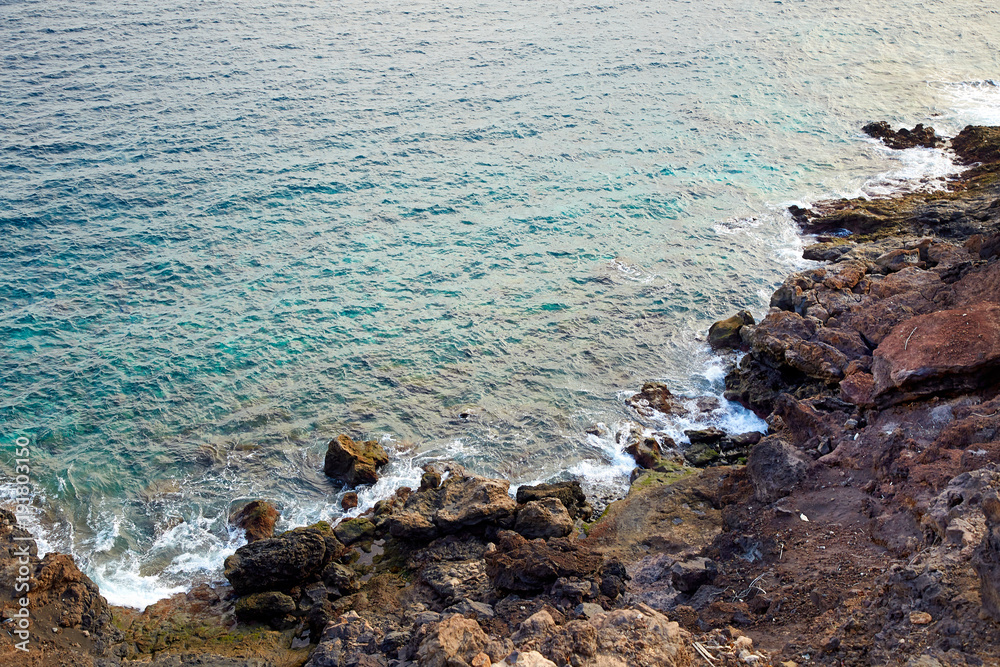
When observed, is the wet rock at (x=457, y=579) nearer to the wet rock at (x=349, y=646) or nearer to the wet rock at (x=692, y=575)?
the wet rock at (x=349, y=646)

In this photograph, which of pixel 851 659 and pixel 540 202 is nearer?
pixel 851 659

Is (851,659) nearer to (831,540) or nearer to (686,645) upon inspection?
(686,645)

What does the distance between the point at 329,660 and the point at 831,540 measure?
44.3 ft

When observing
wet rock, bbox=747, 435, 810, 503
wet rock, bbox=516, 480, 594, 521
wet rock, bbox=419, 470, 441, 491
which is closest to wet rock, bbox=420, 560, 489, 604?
wet rock, bbox=516, 480, 594, 521

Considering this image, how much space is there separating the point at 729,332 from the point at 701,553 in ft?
48.6

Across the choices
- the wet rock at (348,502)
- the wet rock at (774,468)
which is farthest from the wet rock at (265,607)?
the wet rock at (774,468)

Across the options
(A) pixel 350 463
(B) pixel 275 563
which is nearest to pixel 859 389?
(A) pixel 350 463

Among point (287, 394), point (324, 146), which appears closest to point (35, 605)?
point (287, 394)

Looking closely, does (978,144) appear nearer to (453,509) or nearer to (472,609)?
(453,509)

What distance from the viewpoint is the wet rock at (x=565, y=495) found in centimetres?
2442

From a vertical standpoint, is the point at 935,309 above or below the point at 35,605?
above

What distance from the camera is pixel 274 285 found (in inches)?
1444

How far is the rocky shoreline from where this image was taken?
15484 millimetres

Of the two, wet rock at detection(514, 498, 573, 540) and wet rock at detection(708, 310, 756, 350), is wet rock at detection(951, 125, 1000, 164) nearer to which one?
wet rock at detection(708, 310, 756, 350)
